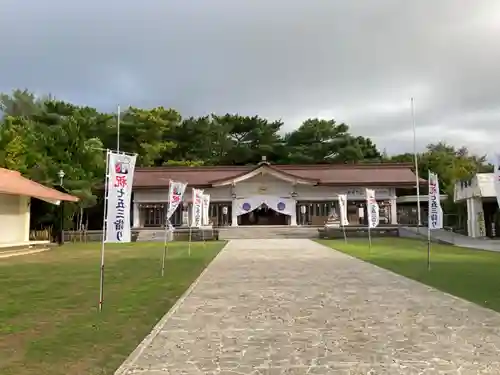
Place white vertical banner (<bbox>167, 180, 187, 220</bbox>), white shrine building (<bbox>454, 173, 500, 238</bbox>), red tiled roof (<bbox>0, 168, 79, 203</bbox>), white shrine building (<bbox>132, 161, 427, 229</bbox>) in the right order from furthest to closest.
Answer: white shrine building (<bbox>132, 161, 427, 229</bbox>) → white shrine building (<bbox>454, 173, 500, 238</bbox>) → red tiled roof (<bbox>0, 168, 79, 203</bbox>) → white vertical banner (<bbox>167, 180, 187, 220</bbox>)

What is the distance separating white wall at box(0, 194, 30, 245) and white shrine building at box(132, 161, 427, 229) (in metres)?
12.3

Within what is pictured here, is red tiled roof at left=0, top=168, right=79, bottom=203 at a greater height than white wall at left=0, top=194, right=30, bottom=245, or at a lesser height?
greater

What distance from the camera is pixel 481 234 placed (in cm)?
2742

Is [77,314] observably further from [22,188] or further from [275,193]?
[275,193]

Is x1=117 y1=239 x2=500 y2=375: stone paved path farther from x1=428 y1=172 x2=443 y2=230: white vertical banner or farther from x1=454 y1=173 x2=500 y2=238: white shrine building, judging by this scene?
x1=454 y1=173 x2=500 y2=238: white shrine building

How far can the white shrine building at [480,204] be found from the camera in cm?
2552

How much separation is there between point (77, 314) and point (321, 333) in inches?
139

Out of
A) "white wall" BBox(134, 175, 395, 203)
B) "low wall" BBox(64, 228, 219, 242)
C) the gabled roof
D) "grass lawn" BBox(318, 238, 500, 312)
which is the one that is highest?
the gabled roof

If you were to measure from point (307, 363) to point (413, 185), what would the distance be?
3303 cm

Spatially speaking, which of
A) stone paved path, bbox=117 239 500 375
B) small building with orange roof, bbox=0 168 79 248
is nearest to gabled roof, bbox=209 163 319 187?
small building with orange roof, bbox=0 168 79 248

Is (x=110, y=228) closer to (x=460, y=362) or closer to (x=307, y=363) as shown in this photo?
(x=307, y=363)

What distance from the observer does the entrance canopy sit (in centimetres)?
3703

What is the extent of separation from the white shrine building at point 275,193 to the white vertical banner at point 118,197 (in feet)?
88.9

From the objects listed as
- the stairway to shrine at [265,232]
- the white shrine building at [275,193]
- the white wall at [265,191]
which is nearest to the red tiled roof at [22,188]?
the stairway to shrine at [265,232]
